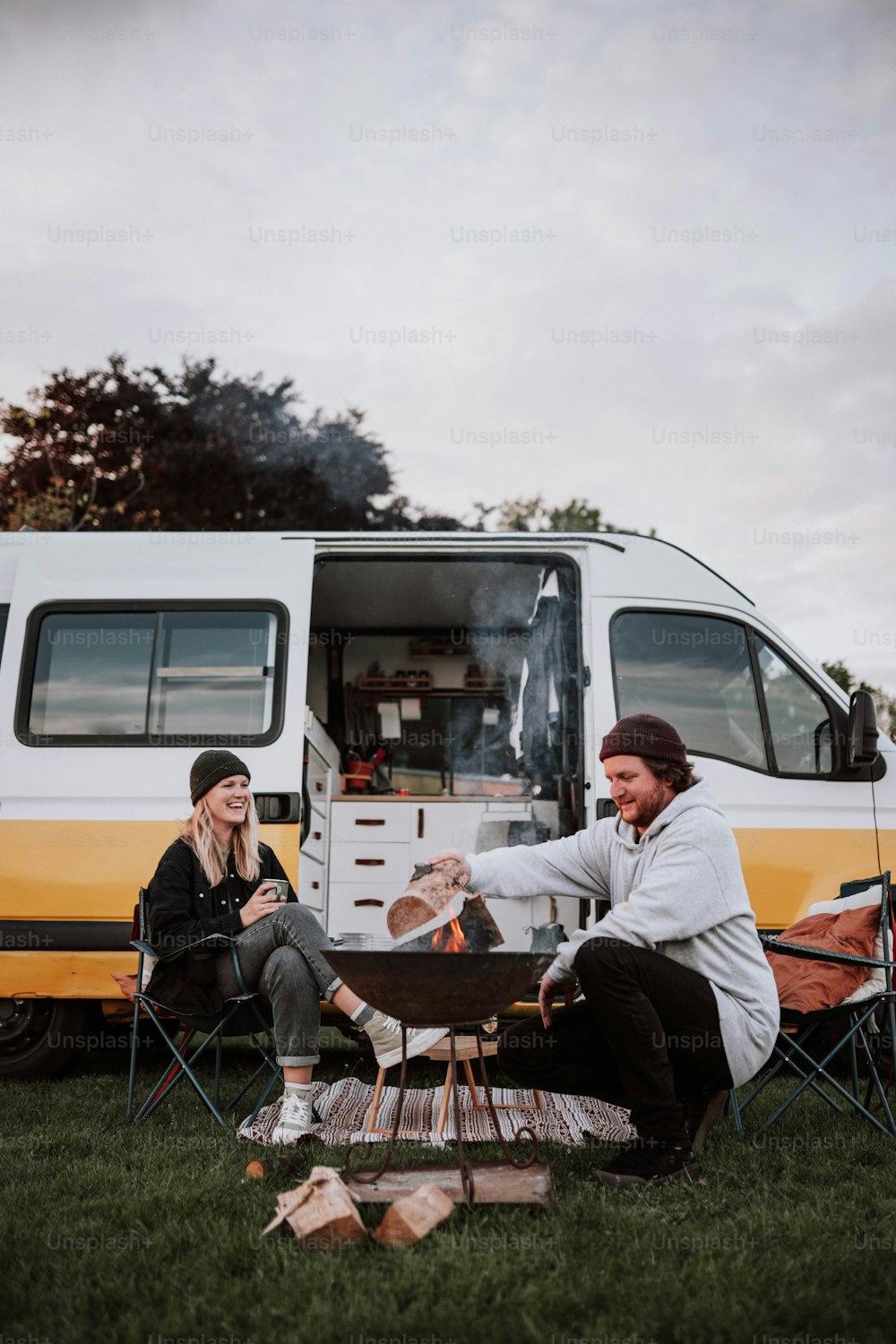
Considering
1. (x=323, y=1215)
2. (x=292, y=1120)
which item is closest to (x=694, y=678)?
(x=292, y=1120)

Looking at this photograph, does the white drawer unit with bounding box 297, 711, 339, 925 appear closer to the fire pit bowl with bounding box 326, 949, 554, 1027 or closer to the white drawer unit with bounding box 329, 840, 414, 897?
the white drawer unit with bounding box 329, 840, 414, 897

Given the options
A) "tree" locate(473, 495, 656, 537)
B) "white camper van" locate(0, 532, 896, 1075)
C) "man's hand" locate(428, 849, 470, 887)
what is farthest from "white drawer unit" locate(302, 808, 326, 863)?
"tree" locate(473, 495, 656, 537)

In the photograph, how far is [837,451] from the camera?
837 centimetres

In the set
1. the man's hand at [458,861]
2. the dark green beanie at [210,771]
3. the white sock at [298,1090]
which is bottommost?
the white sock at [298,1090]

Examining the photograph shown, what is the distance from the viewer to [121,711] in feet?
16.2

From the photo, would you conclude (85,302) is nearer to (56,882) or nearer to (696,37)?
(696,37)

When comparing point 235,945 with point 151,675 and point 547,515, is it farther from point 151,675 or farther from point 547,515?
Answer: point 547,515

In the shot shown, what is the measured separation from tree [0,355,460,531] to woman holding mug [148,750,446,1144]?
33.6 feet

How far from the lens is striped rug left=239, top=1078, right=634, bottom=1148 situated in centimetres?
352

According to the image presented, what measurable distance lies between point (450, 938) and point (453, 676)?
4.75m

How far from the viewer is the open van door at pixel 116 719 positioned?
15.5ft

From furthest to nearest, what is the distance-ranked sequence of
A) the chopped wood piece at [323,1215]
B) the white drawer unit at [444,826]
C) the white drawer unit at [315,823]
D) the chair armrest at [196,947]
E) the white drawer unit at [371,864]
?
the white drawer unit at [444,826]
the white drawer unit at [371,864]
the white drawer unit at [315,823]
the chair armrest at [196,947]
the chopped wood piece at [323,1215]

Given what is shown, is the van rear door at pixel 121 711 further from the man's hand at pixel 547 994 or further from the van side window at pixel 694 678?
the man's hand at pixel 547 994

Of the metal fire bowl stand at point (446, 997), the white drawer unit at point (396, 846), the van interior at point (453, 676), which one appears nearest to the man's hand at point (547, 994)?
the metal fire bowl stand at point (446, 997)
